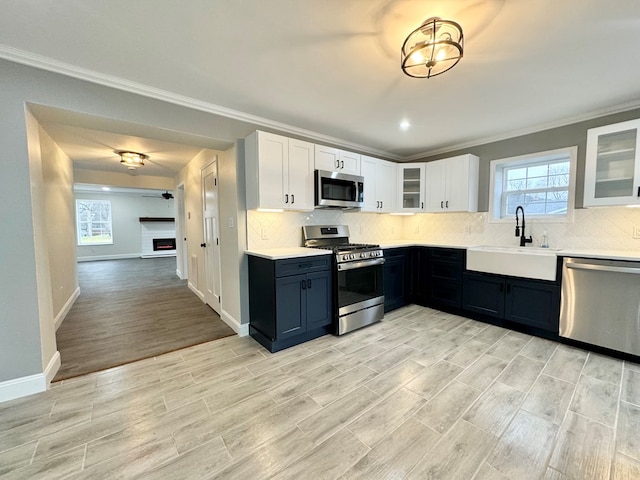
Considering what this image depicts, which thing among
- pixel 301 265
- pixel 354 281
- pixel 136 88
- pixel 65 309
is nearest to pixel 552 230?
pixel 354 281

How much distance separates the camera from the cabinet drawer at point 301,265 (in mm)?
2664

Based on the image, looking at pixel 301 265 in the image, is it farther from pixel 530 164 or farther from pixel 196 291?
pixel 530 164

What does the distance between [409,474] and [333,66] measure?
271 cm

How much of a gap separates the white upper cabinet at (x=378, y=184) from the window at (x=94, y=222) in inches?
401

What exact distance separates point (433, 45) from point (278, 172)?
1.84 m

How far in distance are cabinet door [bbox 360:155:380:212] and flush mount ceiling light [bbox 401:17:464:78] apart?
2.11 metres

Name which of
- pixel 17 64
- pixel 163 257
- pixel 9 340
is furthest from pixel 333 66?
pixel 163 257

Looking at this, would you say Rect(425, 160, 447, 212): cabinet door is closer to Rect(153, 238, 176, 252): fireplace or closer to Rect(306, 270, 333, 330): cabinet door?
Rect(306, 270, 333, 330): cabinet door

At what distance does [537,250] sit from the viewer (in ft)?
10.5

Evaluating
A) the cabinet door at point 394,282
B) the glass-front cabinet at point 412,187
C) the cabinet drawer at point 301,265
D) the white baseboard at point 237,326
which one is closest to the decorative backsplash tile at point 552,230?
the glass-front cabinet at point 412,187

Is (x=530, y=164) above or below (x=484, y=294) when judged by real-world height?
above

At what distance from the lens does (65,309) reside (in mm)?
3924

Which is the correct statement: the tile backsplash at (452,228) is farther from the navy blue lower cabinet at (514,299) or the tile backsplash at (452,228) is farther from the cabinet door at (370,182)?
the navy blue lower cabinet at (514,299)

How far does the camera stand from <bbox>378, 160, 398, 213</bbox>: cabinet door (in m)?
4.10
